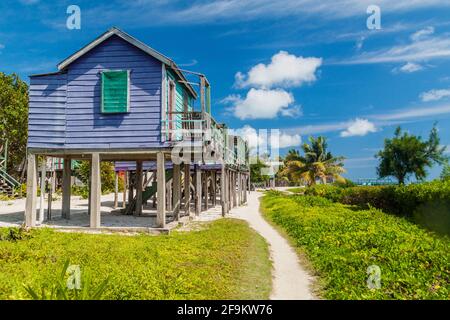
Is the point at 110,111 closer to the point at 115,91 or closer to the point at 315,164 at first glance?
the point at 115,91

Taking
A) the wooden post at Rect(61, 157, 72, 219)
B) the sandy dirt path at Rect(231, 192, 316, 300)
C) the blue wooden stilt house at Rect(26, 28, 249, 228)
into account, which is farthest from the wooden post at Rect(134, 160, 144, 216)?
the sandy dirt path at Rect(231, 192, 316, 300)

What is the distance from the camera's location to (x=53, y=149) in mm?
14758

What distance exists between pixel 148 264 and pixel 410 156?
1693 inches

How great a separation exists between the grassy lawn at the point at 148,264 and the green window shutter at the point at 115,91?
4.83m

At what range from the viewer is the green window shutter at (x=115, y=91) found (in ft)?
46.8

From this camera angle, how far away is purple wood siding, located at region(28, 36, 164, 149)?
1423cm

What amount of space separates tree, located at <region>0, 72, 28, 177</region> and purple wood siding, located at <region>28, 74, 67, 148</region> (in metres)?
22.3

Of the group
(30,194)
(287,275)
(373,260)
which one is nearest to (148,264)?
(287,275)

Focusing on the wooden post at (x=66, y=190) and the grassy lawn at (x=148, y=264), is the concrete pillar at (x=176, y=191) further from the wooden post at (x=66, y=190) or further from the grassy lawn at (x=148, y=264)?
the wooden post at (x=66, y=190)

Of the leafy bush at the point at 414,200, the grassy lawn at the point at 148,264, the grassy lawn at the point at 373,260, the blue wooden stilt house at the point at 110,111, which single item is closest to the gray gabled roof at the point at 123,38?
the blue wooden stilt house at the point at 110,111

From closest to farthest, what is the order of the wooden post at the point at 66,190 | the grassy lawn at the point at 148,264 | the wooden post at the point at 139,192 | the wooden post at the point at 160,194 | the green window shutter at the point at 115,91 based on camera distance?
the grassy lawn at the point at 148,264 < the wooden post at the point at 160,194 < the green window shutter at the point at 115,91 < the wooden post at the point at 66,190 < the wooden post at the point at 139,192

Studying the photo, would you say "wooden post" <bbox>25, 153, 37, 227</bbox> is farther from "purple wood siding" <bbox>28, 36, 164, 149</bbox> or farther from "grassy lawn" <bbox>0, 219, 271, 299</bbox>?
"grassy lawn" <bbox>0, 219, 271, 299</bbox>
